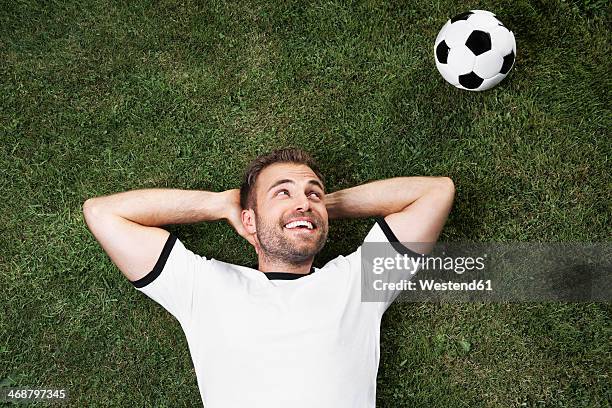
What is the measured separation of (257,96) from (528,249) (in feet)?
7.56

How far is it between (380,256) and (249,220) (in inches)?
34.3

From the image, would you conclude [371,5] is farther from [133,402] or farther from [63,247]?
[133,402]

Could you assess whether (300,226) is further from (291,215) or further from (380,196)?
(380,196)

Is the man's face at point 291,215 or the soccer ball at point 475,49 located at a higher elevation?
the soccer ball at point 475,49

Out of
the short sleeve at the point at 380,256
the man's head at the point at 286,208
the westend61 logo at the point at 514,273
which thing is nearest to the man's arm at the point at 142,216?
the man's head at the point at 286,208

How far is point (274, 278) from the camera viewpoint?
3.79 metres

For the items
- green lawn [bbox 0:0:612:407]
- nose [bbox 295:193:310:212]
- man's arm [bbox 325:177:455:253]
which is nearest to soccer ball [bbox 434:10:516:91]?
green lawn [bbox 0:0:612:407]

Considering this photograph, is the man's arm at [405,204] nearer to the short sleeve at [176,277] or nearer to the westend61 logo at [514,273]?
the westend61 logo at [514,273]

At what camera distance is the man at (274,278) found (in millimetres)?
3504

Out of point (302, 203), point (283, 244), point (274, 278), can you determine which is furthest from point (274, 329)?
point (302, 203)

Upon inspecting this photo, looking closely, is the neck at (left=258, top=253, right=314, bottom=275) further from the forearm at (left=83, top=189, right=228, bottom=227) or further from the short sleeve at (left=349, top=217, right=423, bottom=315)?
the forearm at (left=83, top=189, right=228, bottom=227)

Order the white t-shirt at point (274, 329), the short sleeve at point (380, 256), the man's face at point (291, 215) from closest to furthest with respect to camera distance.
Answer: the white t-shirt at point (274, 329) < the man's face at point (291, 215) < the short sleeve at point (380, 256)

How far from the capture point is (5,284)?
14.4 ft

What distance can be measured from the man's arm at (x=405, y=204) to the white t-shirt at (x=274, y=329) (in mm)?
151
